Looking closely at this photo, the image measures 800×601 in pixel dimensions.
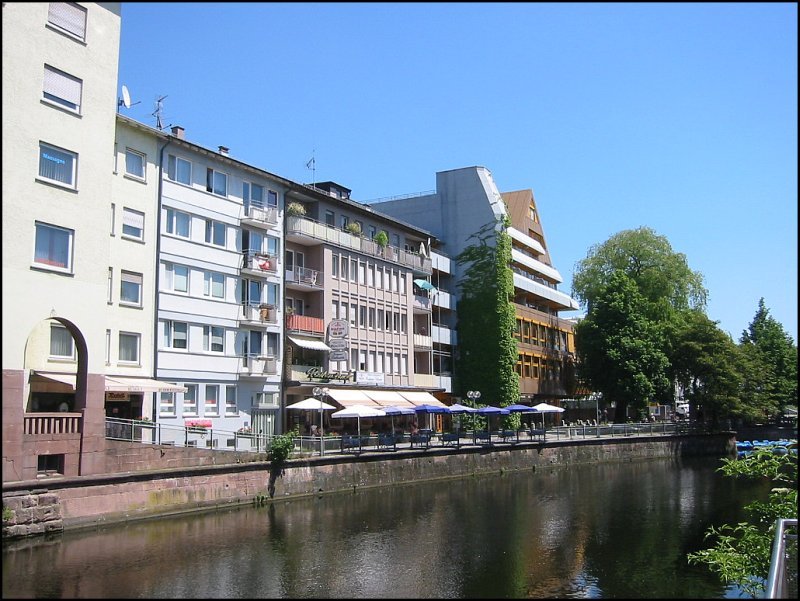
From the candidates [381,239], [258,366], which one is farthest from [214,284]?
[381,239]

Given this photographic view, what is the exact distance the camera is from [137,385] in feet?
118

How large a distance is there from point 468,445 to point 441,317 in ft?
62.9

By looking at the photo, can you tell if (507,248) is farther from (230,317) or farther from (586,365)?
(230,317)

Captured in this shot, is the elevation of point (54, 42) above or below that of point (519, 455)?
above

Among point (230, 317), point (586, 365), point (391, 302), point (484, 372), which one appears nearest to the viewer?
point (230, 317)

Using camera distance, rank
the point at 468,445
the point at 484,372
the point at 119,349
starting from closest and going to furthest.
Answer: the point at 119,349, the point at 468,445, the point at 484,372

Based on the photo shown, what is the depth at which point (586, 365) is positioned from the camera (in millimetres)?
75812

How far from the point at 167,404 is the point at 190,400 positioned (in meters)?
1.68

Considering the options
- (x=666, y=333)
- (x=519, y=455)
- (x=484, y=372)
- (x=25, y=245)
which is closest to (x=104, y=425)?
(x=25, y=245)

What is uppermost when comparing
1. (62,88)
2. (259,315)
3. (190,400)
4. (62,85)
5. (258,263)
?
(62,85)

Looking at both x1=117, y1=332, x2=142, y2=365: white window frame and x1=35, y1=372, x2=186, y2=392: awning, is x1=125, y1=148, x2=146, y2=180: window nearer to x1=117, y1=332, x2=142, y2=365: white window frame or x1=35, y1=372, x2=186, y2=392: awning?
x1=117, y1=332, x2=142, y2=365: white window frame

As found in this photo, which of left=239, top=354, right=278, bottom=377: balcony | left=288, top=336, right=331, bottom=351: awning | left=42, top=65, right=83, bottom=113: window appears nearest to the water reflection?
left=239, top=354, right=278, bottom=377: balcony

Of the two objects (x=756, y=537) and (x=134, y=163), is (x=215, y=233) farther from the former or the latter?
(x=756, y=537)

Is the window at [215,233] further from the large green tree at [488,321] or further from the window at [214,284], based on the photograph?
the large green tree at [488,321]
